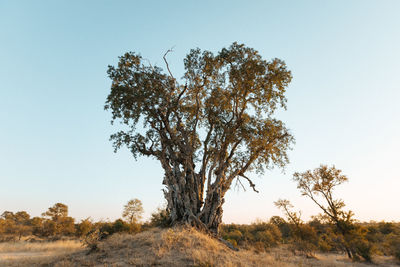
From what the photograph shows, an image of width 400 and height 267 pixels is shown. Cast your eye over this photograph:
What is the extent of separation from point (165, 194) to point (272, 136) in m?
8.35

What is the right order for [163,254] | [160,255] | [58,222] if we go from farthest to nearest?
[58,222]
[163,254]
[160,255]

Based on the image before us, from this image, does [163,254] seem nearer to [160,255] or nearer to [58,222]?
[160,255]

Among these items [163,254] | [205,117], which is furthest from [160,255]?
[205,117]

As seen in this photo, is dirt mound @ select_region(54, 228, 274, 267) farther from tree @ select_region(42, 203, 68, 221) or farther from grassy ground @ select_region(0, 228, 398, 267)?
tree @ select_region(42, 203, 68, 221)

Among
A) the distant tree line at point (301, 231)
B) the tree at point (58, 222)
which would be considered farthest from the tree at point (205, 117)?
the tree at point (58, 222)

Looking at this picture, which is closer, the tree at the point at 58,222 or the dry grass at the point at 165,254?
the dry grass at the point at 165,254

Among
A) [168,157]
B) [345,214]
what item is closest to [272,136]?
[168,157]

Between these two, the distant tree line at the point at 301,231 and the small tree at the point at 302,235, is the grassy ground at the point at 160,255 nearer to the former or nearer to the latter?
the distant tree line at the point at 301,231

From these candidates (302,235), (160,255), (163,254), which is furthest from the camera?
(302,235)

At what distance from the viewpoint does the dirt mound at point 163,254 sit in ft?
27.9

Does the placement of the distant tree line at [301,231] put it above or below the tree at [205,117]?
below

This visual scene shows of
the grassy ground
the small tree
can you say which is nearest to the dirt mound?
the grassy ground

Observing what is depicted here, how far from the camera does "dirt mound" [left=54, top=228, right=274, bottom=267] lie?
334 inches

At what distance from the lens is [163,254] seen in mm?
9148
